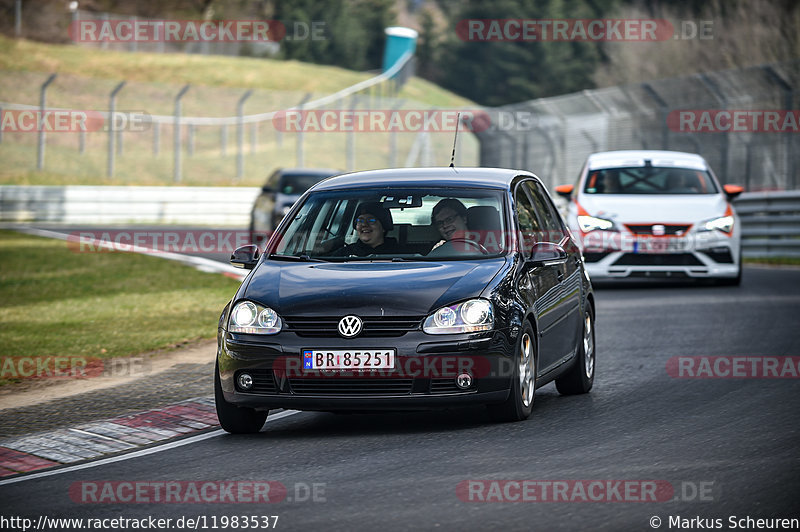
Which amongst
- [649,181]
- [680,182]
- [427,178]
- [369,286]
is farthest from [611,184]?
[369,286]

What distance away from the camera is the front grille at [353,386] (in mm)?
7824

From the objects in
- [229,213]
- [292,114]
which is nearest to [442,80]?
[292,114]

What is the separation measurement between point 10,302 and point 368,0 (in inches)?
3442

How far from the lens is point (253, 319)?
8.04m

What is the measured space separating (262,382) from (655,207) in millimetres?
10454

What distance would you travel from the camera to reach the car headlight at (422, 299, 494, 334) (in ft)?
25.7

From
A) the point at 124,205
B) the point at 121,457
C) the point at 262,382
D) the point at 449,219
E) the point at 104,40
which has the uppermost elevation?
the point at 104,40

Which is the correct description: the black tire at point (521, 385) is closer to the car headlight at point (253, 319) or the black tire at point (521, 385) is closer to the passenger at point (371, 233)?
the passenger at point (371, 233)

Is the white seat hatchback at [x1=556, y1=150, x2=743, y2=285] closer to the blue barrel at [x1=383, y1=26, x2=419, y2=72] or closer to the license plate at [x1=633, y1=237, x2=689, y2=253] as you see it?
the license plate at [x1=633, y1=237, x2=689, y2=253]

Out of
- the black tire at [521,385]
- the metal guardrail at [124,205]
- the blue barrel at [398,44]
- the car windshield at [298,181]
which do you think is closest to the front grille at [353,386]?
the black tire at [521,385]

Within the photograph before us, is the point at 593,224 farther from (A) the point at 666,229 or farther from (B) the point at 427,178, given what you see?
(B) the point at 427,178

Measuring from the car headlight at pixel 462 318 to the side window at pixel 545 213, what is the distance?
1722 mm

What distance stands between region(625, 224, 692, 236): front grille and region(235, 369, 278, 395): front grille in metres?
10.2

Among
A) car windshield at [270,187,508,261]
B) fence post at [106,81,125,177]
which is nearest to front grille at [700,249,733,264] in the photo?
car windshield at [270,187,508,261]
